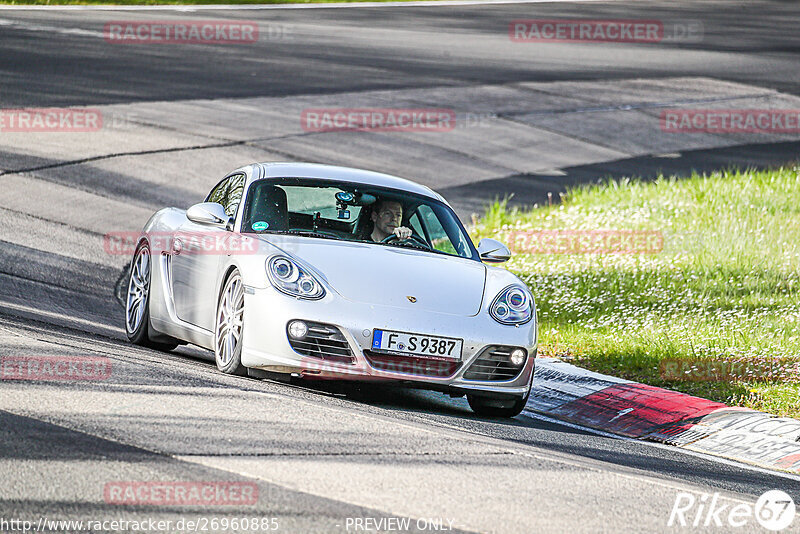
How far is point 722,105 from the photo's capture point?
2445cm

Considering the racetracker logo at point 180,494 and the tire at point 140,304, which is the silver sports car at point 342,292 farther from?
the racetracker logo at point 180,494

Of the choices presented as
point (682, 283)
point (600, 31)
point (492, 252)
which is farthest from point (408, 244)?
point (600, 31)

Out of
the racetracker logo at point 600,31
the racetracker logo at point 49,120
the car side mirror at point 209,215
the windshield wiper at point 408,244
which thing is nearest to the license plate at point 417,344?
the windshield wiper at point 408,244

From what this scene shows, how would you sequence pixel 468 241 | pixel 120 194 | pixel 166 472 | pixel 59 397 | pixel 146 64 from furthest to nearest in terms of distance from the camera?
pixel 146 64, pixel 120 194, pixel 468 241, pixel 59 397, pixel 166 472

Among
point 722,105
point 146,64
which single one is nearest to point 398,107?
point 146,64

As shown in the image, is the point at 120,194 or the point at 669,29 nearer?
the point at 120,194

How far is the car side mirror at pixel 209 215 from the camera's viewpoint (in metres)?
8.14

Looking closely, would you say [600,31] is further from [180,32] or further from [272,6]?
[180,32]

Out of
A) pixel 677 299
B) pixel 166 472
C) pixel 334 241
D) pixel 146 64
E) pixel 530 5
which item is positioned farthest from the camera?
pixel 530 5

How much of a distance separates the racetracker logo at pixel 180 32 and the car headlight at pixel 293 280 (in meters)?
19.1

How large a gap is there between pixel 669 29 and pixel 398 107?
16.9m

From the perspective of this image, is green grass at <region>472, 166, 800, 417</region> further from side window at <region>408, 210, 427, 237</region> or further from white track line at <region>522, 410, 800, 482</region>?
side window at <region>408, 210, 427, 237</region>

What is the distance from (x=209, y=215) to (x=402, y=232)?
131cm

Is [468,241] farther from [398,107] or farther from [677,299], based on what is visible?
[398,107]
